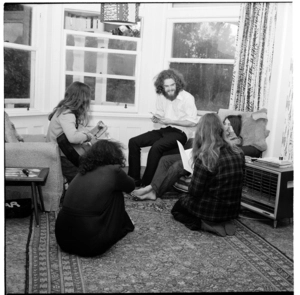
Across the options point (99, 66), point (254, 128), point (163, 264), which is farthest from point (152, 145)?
point (163, 264)

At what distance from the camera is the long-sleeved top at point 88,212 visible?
2576 millimetres

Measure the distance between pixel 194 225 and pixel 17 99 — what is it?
1.57 m

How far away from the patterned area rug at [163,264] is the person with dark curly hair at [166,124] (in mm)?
681

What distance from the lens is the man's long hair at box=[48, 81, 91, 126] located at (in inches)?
130

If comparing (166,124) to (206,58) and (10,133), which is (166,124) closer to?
(206,58)

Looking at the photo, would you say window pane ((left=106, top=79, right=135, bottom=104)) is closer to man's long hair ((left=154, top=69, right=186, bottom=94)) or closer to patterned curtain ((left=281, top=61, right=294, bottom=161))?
man's long hair ((left=154, top=69, right=186, bottom=94))

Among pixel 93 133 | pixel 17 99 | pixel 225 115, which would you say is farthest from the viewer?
pixel 225 115

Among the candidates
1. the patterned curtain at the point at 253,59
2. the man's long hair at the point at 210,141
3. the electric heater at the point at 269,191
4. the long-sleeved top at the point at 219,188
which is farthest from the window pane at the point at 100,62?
the electric heater at the point at 269,191

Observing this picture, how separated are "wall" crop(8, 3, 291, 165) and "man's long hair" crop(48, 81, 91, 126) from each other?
0.43 feet

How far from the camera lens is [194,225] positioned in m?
3.17

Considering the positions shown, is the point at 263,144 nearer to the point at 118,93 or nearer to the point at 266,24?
the point at 266,24

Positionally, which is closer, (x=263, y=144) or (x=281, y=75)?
(x=281, y=75)

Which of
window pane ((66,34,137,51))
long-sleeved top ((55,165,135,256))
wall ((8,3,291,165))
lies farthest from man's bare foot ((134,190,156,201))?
window pane ((66,34,137,51))

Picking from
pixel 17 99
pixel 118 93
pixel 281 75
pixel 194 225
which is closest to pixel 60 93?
pixel 118 93
